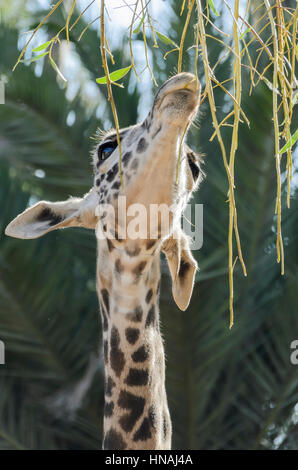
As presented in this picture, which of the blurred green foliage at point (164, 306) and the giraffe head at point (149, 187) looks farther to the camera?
the blurred green foliage at point (164, 306)

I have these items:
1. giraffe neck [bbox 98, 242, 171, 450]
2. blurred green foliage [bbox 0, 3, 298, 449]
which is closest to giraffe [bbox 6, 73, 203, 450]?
giraffe neck [bbox 98, 242, 171, 450]

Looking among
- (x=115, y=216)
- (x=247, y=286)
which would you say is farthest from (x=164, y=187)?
(x=247, y=286)

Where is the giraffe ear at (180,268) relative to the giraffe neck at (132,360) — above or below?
above

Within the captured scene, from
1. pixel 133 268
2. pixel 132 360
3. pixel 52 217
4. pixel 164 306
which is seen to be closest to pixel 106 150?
pixel 52 217

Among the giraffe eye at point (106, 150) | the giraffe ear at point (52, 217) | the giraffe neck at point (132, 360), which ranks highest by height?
the giraffe eye at point (106, 150)

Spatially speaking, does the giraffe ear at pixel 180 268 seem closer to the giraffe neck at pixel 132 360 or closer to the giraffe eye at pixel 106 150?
the giraffe neck at pixel 132 360

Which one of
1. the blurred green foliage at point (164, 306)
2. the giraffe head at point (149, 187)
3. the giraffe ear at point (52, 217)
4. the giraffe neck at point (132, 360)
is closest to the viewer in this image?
the giraffe head at point (149, 187)

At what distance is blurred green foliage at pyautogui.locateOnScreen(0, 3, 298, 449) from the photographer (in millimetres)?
6746

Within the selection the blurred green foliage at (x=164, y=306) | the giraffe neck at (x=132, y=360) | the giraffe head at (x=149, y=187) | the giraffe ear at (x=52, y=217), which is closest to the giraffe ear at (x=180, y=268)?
the giraffe head at (x=149, y=187)

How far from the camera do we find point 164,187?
2.85 metres

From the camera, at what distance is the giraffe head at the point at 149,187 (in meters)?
2.62

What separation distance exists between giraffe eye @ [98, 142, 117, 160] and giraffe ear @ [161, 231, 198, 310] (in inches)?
21.4
